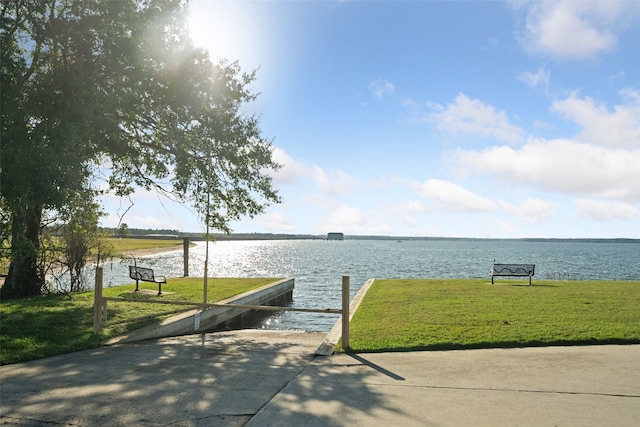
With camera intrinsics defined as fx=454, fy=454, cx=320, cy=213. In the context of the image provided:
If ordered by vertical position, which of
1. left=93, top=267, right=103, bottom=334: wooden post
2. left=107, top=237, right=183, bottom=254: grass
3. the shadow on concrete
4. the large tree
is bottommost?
left=107, top=237, right=183, bottom=254: grass

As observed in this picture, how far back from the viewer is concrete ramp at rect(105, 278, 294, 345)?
1066 centimetres

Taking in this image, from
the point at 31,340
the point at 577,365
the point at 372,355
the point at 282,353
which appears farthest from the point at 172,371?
the point at 577,365

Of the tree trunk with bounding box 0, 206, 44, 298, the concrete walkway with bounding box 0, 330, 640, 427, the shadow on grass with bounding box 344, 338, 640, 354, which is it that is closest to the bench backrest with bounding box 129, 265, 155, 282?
the tree trunk with bounding box 0, 206, 44, 298

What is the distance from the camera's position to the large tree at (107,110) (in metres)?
11.1

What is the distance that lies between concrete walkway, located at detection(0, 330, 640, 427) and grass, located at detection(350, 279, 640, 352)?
0.63 m

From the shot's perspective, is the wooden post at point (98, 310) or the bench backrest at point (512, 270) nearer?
the wooden post at point (98, 310)

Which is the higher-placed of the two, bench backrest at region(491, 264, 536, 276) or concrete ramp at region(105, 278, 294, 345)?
bench backrest at region(491, 264, 536, 276)

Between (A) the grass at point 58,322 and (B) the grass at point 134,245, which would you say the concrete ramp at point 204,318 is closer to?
(A) the grass at point 58,322

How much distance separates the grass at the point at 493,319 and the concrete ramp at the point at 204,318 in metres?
4.66

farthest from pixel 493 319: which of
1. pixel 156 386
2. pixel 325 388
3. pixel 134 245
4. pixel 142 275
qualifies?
pixel 134 245

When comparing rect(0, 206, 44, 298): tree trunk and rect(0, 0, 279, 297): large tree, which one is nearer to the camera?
rect(0, 0, 279, 297): large tree

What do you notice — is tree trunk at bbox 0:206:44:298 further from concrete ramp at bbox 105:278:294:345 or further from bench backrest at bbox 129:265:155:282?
concrete ramp at bbox 105:278:294:345

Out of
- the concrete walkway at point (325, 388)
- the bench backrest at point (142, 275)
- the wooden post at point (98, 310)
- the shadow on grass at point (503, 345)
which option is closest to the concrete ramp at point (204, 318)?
the wooden post at point (98, 310)

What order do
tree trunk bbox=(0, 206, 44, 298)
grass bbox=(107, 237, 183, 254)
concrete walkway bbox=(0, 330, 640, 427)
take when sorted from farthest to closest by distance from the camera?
grass bbox=(107, 237, 183, 254) → tree trunk bbox=(0, 206, 44, 298) → concrete walkway bbox=(0, 330, 640, 427)
